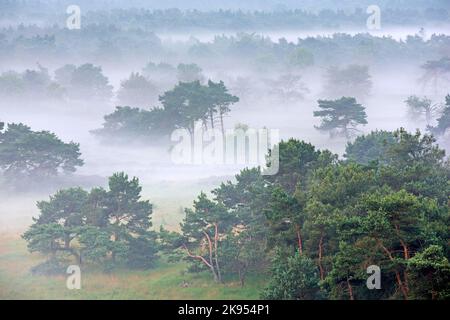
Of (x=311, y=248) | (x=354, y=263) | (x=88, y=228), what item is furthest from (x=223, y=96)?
(x=354, y=263)

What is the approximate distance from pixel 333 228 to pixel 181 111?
51458 millimetres

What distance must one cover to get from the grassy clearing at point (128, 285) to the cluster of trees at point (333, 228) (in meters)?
1.20

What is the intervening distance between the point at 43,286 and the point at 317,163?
19.2 metres

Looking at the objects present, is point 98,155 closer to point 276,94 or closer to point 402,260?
point 276,94

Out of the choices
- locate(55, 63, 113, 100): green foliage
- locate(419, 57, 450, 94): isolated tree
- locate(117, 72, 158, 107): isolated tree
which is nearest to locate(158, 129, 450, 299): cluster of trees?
locate(117, 72, 158, 107): isolated tree

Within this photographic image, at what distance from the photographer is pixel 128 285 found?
43344mm

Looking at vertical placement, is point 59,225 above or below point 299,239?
above

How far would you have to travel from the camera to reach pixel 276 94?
128 metres

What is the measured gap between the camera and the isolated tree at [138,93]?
404ft

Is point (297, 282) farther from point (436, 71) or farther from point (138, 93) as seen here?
point (436, 71)

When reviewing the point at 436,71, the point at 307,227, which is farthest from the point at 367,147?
the point at 436,71

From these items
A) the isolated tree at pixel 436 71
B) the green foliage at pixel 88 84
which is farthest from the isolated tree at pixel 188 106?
the isolated tree at pixel 436 71

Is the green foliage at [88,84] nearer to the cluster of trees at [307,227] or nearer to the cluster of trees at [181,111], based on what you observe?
the cluster of trees at [181,111]

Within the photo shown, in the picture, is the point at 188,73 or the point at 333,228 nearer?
the point at 333,228
